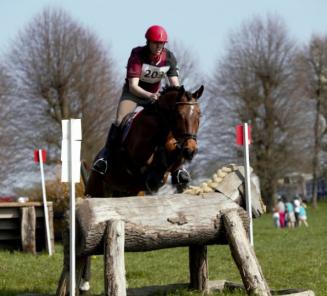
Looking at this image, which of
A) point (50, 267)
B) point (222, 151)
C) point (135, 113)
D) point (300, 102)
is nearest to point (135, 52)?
point (135, 113)

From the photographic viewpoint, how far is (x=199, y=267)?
25.7 ft

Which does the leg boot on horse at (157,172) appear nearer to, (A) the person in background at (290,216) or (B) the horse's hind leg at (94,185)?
(B) the horse's hind leg at (94,185)

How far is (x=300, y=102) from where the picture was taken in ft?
166

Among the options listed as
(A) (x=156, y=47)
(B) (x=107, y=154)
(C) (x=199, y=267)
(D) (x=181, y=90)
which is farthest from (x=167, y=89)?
(C) (x=199, y=267)

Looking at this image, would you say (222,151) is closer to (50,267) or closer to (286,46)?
(286,46)

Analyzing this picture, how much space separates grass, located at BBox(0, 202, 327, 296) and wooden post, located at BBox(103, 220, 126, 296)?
5.25 ft

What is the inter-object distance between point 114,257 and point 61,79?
1426 inches

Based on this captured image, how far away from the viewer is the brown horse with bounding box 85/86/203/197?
8.07 metres

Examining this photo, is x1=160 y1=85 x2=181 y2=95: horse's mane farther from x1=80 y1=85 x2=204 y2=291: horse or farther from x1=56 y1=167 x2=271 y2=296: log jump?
x1=56 y1=167 x2=271 y2=296: log jump

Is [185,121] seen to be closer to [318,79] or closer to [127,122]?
[127,122]

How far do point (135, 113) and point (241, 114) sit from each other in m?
40.3

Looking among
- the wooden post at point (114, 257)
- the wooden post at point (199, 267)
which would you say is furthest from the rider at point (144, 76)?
the wooden post at point (114, 257)

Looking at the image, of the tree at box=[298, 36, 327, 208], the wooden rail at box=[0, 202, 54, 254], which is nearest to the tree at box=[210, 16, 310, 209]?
the tree at box=[298, 36, 327, 208]

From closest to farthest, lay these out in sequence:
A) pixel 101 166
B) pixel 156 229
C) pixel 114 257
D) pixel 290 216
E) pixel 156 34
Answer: pixel 114 257 < pixel 156 229 < pixel 156 34 < pixel 101 166 < pixel 290 216
